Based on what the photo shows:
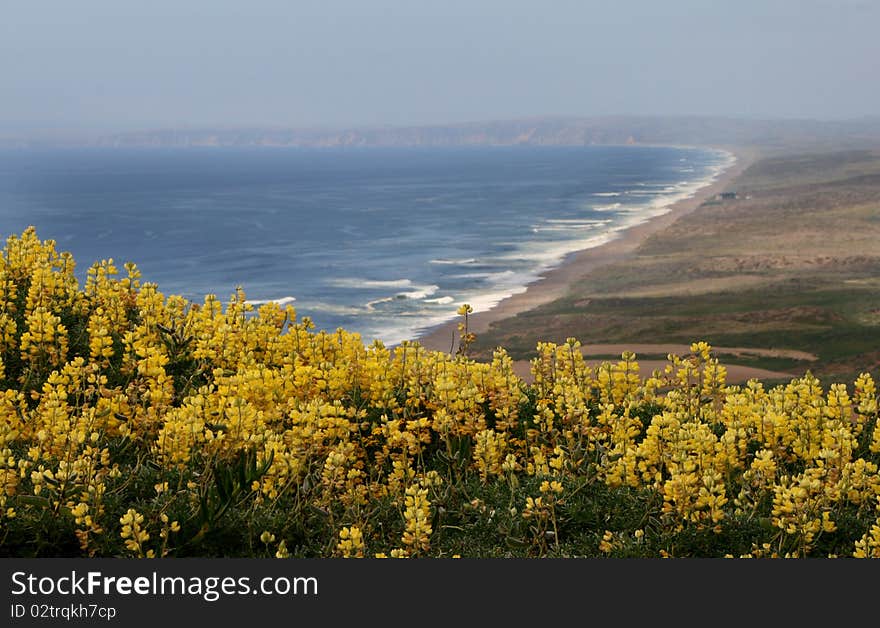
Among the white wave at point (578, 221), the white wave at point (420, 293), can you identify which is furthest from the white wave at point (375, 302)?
the white wave at point (578, 221)

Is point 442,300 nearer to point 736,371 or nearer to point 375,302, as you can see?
point 375,302

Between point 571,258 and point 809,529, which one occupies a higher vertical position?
point 809,529

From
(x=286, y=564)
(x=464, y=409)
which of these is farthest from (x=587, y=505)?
(x=286, y=564)

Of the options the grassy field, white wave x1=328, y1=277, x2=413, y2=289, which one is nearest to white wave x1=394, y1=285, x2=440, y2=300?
white wave x1=328, y1=277, x2=413, y2=289

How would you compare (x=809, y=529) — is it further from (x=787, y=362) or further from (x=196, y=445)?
(x=787, y=362)

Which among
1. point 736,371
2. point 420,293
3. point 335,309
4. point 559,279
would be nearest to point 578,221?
point 559,279

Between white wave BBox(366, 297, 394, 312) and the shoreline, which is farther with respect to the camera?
white wave BBox(366, 297, 394, 312)

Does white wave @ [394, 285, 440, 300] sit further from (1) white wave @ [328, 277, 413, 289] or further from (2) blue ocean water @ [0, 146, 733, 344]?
(1) white wave @ [328, 277, 413, 289]

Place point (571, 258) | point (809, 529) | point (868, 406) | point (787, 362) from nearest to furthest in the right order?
point (809, 529) → point (868, 406) → point (787, 362) → point (571, 258)
